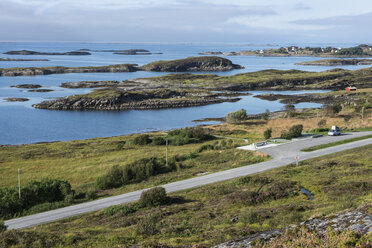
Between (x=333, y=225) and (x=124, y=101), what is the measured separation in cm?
9488

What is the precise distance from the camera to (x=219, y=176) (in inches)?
1161

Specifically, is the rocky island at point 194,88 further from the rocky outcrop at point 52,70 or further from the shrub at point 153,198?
the shrub at point 153,198

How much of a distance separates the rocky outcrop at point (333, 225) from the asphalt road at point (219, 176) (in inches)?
601

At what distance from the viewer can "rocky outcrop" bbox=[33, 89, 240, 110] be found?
97.5 meters

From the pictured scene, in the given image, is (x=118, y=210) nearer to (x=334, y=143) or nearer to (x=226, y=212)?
(x=226, y=212)

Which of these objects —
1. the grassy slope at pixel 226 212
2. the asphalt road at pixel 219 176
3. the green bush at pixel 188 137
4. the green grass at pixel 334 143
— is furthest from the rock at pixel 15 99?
the grassy slope at pixel 226 212

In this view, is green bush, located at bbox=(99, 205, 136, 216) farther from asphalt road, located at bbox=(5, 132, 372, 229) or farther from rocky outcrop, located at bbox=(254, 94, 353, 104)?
rocky outcrop, located at bbox=(254, 94, 353, 104)

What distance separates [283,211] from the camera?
17.4 meters

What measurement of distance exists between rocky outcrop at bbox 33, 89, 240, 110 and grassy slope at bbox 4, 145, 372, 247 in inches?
2832

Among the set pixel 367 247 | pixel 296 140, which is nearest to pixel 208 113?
pixel 296 140

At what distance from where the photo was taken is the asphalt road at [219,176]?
22445 mm

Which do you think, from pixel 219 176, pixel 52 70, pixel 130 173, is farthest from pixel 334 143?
pixel 52 70

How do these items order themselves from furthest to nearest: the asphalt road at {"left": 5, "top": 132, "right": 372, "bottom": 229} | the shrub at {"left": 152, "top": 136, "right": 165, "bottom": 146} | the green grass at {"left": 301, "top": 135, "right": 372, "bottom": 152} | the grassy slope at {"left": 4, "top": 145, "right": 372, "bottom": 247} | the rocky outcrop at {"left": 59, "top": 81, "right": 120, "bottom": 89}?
the rocky outcrop at {"left": 59, "top": 81, "right": 120, "bottom": 89}, the shrub at {"left": 152, "top": 136, "right": 165, "bottom": 146}, the green grass at {"left": 301, "top": 135, "right": 372, "bottom": 152}, the asphalt road at {"left": 5, "top": 132, "right": 372, "bottom": 229}, the grassy slope at {"left": 4, "top": 145, "right": 372, "bottom": 247}

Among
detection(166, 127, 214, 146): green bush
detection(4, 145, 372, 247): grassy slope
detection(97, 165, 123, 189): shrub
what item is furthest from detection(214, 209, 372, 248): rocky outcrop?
detection(166, 127, 214, 146): green bush
